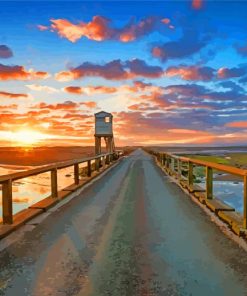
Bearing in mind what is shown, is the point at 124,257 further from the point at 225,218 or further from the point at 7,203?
the point at 225,218

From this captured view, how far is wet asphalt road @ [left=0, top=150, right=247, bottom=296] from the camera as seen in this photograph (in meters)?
4.62

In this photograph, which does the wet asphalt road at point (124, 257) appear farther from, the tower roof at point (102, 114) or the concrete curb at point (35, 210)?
the tower roof at point (102, 114)

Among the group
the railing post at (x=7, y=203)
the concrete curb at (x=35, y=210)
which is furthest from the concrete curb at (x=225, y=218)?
the railing post at (x=7, y=203)

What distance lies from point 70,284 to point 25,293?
1.74 feet

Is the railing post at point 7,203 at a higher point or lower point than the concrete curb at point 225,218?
higher

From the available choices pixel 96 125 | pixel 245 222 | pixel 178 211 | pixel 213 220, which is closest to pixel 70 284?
pixel 245 222

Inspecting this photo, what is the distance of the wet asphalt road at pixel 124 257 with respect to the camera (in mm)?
4617

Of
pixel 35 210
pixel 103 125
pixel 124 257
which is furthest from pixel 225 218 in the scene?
pixel 103 125

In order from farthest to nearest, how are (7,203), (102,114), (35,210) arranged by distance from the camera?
(102,114), (35,210), (7,203)

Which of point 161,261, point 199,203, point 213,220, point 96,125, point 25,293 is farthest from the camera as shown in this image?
point 96,125

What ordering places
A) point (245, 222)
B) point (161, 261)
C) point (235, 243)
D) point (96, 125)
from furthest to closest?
point (96, 125), point (245, 222), point (235, 243), point (161, 261)

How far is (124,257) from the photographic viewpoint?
5.77 meters

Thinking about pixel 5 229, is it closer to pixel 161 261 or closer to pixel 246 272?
pixel 161 261

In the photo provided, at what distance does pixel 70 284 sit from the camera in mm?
4691
